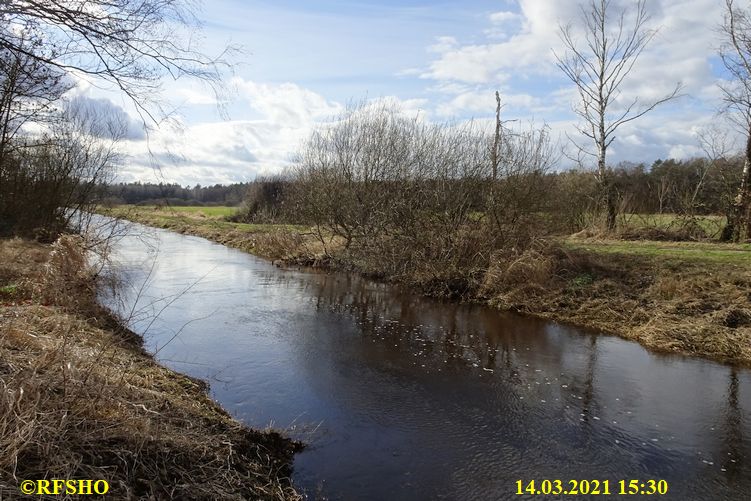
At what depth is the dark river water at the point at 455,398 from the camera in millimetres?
5379

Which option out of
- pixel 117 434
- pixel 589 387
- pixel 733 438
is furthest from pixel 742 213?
pixel 117 434

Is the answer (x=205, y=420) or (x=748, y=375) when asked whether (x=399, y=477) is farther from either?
(x=748, y=375)

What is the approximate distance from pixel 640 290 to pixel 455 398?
764cm

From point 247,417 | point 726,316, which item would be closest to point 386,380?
point 247,417

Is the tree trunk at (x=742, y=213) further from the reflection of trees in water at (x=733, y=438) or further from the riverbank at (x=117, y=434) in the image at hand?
the riverbank at (x=117, y=434)

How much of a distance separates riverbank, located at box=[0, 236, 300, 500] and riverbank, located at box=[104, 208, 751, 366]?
402 centimetres

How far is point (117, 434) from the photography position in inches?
154

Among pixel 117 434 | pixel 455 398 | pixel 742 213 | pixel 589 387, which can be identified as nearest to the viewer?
pixel 117 434

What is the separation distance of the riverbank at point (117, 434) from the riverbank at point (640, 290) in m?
4.02

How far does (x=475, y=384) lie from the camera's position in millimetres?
8016

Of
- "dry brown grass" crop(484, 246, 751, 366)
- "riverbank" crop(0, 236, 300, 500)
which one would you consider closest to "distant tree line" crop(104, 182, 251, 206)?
"riverbank" crop(0, 236, 300, 500)

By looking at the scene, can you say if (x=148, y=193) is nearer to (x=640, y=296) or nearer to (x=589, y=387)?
(x=589, y=387)

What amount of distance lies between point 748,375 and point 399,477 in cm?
702

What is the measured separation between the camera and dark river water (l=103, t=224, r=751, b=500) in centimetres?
538
